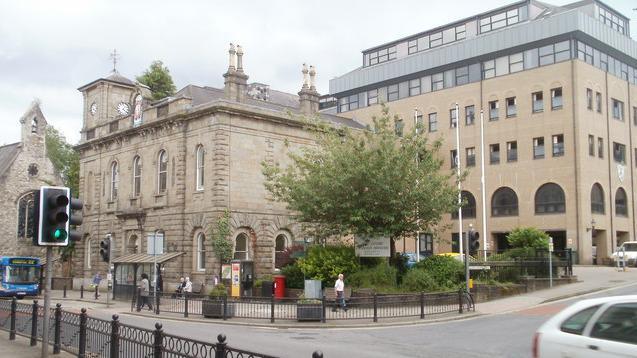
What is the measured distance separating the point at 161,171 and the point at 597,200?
31470 mm

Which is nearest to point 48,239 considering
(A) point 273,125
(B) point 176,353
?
(B) point 176,353

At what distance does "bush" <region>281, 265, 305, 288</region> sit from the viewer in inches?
1272

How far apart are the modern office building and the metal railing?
25357mm

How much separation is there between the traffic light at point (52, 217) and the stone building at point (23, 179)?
50.7 metres

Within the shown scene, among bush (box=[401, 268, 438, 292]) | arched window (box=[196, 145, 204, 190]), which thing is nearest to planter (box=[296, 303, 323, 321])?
bush (box=[401, 268, 438, 292])

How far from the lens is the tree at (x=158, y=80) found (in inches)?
2469

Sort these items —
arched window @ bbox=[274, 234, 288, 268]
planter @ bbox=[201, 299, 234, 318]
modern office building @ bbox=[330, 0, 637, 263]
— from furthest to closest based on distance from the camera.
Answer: modern office building @ bbox=[330, 0, 637, 263] → arched window @ bbox=[274, 234, 288, 268] → planter @ bbox=[201, 299, 234, 318]

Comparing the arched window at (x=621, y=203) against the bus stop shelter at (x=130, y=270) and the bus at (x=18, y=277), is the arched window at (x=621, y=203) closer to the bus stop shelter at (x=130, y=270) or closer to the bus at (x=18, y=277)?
the bus stop shelter at (x=130, y=270)

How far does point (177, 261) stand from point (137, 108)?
11.6 meters

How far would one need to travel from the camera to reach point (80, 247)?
165 ft

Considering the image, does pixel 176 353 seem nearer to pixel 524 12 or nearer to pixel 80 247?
pixel 80 247

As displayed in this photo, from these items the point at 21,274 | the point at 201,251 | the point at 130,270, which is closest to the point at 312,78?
the point at 201,251

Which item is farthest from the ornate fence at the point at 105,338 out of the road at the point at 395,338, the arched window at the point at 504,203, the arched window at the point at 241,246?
the arched window at the point at 504,203

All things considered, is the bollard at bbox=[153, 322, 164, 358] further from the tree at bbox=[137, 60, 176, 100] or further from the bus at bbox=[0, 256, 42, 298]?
the tree at bbox=[137, 60, 176, 100]
